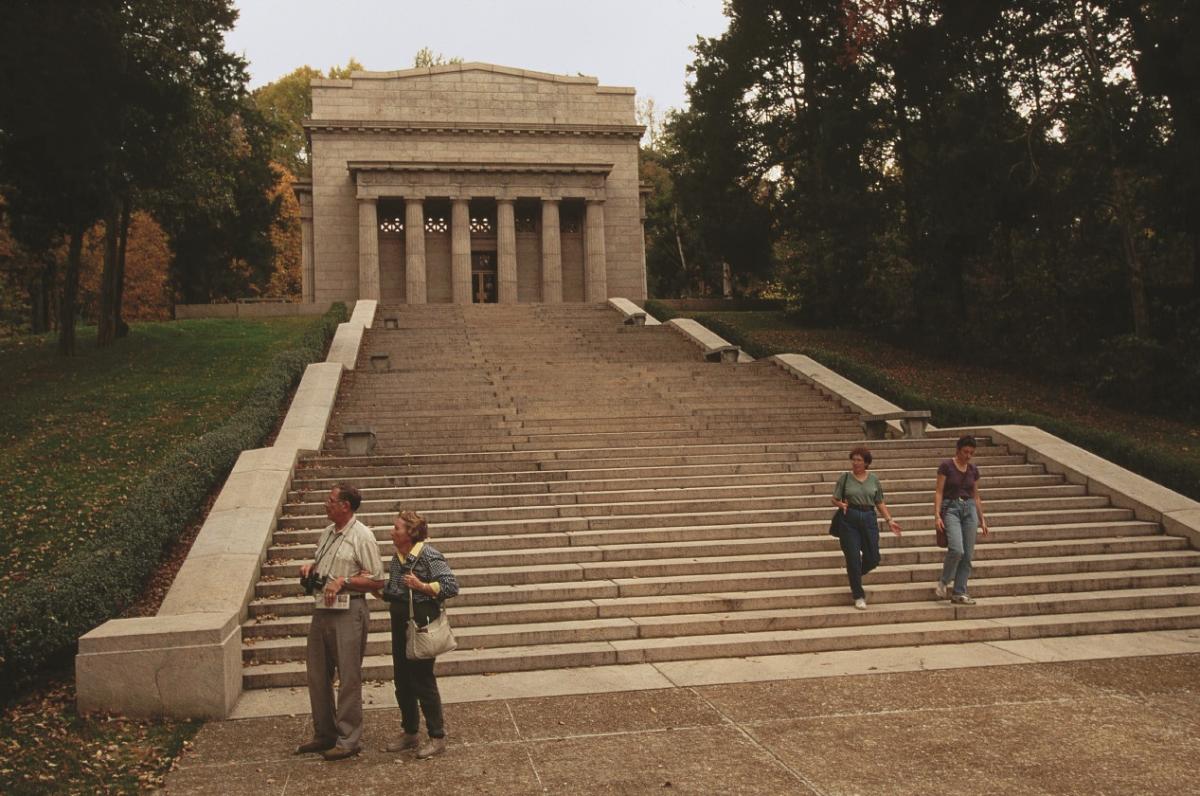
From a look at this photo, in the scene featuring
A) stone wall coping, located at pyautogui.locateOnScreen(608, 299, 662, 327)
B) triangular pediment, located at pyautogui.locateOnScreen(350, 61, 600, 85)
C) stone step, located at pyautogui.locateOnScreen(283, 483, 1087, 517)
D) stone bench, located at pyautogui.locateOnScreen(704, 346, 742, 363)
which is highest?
triangular pediment, located at pyautogui.locateOnScreen(350, 61, 600, 85)

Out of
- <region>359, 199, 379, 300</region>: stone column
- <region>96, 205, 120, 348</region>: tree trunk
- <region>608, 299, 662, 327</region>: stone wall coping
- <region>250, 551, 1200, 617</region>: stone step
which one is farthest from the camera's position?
<region>359, 199, 379, 300</region>: stone column

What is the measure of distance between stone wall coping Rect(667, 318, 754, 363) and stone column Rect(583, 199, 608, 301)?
11963 millimetres

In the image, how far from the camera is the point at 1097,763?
22.5 ft

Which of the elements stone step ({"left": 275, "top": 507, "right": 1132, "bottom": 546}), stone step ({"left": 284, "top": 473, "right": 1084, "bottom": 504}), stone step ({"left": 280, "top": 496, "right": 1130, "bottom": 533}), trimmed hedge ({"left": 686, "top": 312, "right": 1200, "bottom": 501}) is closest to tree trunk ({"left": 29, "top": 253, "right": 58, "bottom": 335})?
trimmed hedge ({"left": 686, "top": 312, "right": 1200, "bottom": 501})

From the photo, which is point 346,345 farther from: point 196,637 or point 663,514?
point 196,637

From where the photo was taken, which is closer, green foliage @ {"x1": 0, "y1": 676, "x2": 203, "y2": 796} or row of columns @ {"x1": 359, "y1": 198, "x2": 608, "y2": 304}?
green foliage @ {"x1": 0, "y1": 676, "x2": 203, "y2": 796}

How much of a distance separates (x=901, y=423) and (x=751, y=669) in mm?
9553

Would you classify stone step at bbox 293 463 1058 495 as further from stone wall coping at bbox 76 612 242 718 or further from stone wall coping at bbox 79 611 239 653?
stone wall coping at bbox 76 612 242 718

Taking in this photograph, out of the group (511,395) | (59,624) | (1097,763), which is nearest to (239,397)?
(511,395)

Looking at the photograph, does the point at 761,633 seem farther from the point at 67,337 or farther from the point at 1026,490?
the point at 67,337

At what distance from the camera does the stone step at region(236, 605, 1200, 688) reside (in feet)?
31.0

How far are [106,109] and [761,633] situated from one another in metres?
15.2

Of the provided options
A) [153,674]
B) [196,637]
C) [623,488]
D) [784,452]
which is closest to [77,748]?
[153,674]

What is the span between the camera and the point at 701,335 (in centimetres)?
2758
